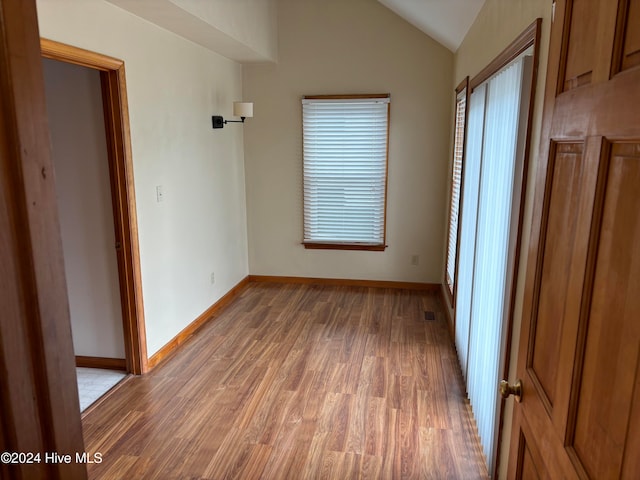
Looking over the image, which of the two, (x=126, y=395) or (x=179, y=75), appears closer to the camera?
(x=126, y=395)

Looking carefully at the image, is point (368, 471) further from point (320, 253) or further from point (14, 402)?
point (320, 253)

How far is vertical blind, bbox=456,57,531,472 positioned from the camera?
188 cm

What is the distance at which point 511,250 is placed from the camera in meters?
1.84

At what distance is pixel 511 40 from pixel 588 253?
1.45 m

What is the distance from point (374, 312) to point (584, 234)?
361cm

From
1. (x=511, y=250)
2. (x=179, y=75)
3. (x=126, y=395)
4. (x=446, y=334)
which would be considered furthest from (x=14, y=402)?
(x=446, y=334)

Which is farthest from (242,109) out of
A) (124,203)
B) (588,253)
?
(588,253)

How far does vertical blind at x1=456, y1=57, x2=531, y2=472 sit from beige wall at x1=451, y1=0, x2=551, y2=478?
0.43ft

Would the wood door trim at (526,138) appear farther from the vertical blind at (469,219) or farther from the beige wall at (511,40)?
the vertical blind at (469,219)

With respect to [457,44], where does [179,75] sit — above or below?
below

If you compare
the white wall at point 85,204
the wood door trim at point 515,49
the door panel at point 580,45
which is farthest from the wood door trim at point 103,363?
the door panel at point 580,45

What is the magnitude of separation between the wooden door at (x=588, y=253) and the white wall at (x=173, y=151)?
2401mm

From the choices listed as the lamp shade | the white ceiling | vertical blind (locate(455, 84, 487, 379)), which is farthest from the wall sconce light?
vertical blind (locate(455, 84, 487, 379))

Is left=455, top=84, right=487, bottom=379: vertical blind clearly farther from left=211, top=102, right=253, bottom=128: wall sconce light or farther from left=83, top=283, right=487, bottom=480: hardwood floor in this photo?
left=211, top=102, right=253, bottom=128: wall sconce light
